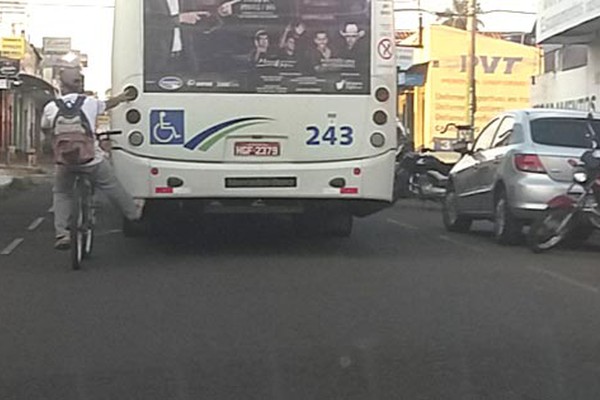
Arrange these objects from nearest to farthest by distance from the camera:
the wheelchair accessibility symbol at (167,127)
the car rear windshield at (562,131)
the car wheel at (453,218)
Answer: the wheelchair accessibility symbol at (167,127), the car rear windshield at (562,131), the car wheel at (453,218)

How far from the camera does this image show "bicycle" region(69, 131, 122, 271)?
40.4 feet

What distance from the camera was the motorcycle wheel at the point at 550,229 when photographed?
46.9ft

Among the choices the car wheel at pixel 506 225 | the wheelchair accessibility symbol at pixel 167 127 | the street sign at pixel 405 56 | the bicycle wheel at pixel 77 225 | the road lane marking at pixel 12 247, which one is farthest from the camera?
the street sign at pixel 405 56

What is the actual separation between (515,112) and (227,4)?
441 centimetres

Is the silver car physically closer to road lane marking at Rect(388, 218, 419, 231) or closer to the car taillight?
the car taillight

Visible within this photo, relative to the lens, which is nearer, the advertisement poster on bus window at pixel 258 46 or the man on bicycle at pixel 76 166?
the man on bicycle at pixel 76 166

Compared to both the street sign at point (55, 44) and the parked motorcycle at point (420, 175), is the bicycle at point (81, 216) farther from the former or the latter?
the street sign at point (55, 44)

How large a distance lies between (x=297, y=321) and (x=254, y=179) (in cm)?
394

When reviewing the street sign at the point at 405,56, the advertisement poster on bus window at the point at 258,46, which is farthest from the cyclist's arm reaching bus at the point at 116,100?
the street sign at the point at 405,56

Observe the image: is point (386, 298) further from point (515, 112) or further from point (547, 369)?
point (515, 112)

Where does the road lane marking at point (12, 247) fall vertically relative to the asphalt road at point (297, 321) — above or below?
above

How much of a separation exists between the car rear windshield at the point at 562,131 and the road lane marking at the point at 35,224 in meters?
6.73

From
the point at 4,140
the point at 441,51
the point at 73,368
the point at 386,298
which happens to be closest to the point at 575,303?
the point at 386,298

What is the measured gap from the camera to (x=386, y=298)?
418 inches
